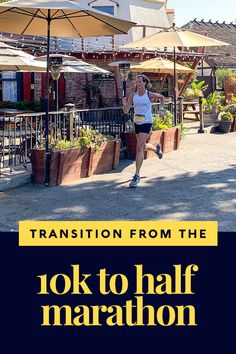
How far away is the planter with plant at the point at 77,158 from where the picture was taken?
826 cm

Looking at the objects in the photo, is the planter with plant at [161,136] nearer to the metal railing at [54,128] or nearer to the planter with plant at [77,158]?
the metal railing at [54,128]

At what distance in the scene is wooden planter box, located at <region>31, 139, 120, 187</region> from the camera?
8.23 m

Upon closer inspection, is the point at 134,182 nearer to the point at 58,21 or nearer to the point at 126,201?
the point at 126,201

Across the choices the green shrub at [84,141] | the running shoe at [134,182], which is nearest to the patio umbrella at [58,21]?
the green shrub at [84,141]

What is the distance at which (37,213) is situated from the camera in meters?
6.75

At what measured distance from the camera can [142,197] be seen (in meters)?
7.60

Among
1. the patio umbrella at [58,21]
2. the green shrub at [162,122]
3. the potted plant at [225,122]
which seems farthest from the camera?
the potted plant at [225,122]

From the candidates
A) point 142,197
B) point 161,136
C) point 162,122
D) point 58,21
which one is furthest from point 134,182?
point 162,122

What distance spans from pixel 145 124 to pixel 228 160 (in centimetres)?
336

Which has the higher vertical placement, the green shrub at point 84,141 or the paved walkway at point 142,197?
the green shrub at point 84,141

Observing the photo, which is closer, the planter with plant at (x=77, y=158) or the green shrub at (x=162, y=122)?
the planter with plant at (x=77, y=158)

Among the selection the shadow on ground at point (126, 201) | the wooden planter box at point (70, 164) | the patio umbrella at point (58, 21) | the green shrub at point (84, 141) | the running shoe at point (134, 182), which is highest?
the patio umbrella at point (58, 21)

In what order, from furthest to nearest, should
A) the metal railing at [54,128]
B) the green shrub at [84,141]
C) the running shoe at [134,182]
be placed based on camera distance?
the metal railing at [54,128] → the green shrub at [84,141] → the running shoe at [134,182]

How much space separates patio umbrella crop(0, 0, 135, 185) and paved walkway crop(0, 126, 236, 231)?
0.85 m
